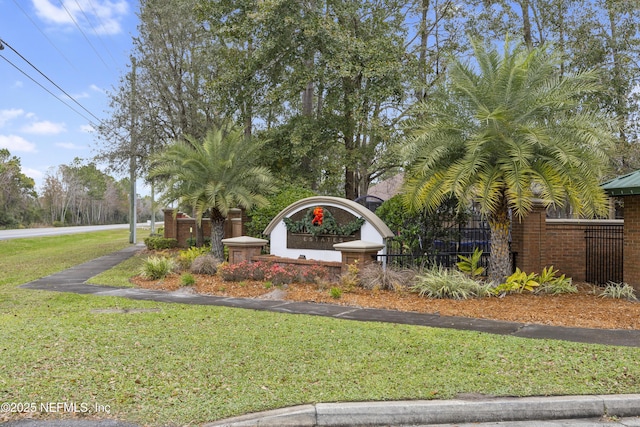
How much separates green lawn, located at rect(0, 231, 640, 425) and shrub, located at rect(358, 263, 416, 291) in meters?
3.37

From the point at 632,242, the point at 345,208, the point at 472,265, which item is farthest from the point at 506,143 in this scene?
the point at 345,208

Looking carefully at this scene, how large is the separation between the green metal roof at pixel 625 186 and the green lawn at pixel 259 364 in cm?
→ 578

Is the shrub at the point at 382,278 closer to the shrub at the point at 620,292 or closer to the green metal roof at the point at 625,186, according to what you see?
the shrub at the point at 620,292

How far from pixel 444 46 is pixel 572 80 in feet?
38.2

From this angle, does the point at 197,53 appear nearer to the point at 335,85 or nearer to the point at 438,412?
the point at 335,85

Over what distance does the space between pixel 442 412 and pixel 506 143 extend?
794cm

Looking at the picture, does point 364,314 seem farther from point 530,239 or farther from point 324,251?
point 530,239

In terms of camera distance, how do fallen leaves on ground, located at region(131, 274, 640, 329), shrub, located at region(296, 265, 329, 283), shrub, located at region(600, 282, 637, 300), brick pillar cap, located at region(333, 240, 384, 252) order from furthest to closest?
shrub, located at region(296, 265, 329, 283)
brick pillar cap, located at region(333, 240, 384, 252)
shrub, located at region(600, 282, 637, 300)
fallen leaves on ground, located at region(131, 274, 640, 329)

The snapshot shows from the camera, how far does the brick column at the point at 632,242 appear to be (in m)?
11.5

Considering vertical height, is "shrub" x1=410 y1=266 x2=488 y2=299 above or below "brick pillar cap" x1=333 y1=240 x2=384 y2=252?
below

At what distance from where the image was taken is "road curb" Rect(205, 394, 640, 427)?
15.0ft

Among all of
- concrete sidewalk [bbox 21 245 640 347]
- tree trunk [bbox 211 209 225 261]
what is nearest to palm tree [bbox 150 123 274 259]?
tree trunk [bbox 211 209 225 261]

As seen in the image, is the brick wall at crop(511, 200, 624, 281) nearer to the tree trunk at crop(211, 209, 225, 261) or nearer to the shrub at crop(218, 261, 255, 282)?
the shrub at crop(218, 261, 255, 282)

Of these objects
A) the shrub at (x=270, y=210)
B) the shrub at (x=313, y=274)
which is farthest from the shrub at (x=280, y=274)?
the shrub at (x=270, y=210)
